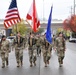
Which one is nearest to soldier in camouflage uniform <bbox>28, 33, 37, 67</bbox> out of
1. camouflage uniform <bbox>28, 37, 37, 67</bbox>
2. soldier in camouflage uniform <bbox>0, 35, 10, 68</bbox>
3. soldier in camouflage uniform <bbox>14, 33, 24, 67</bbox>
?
camouflage uniform <bbox>28, 37, 37, 67</bbox>

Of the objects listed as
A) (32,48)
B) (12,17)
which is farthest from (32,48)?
(12,17)

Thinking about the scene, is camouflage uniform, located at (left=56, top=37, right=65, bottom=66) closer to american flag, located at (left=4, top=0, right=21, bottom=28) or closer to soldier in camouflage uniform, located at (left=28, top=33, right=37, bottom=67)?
soldier in camouflage uniform, located at (left=28, top=33, right=37, bottom=67)

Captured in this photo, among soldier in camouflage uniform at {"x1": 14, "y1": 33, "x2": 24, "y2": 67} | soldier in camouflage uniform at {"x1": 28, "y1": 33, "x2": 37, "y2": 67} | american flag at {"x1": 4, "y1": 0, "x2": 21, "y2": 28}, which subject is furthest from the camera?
soldier in camouflage uniform at {"x1": 28, "y1": 33, "x2": 37, "y2": 67}

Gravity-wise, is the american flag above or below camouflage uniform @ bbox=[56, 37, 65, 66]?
above

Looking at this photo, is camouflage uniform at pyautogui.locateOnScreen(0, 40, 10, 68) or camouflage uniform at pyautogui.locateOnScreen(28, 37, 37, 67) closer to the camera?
camouflage uniform at pyautogui.locateOnScreen(0, 40, 10, 68)

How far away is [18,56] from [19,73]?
2.71m

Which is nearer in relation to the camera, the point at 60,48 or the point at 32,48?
the point at 60,48

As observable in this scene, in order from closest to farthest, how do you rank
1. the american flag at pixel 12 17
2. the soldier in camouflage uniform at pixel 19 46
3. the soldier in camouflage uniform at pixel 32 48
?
the american flag at pixel 12 17 < the soldier in camouflage uniform at pixel 19 46 < the soldier in camouflage uniform at pixel 32 48

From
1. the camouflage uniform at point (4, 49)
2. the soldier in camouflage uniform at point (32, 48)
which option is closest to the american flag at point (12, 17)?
the camouflage uniform at point (4, 49)

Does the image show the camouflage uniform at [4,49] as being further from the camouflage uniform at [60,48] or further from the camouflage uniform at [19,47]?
the camouflage uniform at [60,48]

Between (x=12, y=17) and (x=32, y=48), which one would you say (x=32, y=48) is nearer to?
(x=32, y=48)

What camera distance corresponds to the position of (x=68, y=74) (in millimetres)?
12586

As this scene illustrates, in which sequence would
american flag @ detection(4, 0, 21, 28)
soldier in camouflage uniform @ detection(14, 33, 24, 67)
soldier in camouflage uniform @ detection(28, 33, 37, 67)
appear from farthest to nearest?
soldier in camouflage uniform @ detection(28, 33, 37, 67), soldier in camouflage uniform @ detection(14, 33, 24, 67), american flag @ detection(4, 0, 21, 28)

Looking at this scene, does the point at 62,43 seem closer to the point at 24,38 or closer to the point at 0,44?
the point at 24,38
